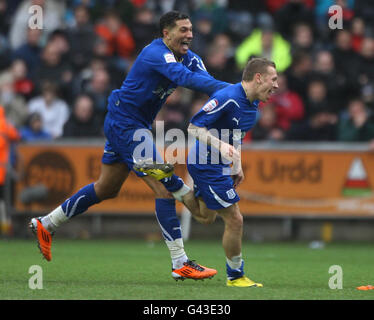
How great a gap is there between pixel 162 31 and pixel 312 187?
5.85m

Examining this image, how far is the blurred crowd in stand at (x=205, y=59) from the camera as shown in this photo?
13625 millimetres

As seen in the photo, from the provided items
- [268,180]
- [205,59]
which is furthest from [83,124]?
[268,180]

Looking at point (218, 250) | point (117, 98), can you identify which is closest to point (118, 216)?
point (218, 250)

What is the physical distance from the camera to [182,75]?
720cm

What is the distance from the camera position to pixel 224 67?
1417 cm

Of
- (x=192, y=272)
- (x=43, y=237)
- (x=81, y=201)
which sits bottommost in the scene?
(x=192, y=272)

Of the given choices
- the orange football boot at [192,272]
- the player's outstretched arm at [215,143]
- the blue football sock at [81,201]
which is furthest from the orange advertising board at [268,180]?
the player's outstretched arm at [215,143]

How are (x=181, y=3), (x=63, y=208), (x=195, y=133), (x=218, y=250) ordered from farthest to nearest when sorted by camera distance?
(x=181, y=3) → (x=218, y=250) → (x=63, y=208) → (x=195, y=133)

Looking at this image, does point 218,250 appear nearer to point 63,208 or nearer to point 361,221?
point 361,221

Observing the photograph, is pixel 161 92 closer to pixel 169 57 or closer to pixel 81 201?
pixel 169 57

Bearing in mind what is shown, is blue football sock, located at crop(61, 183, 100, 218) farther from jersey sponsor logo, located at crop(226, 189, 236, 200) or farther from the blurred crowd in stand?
the blurred crowd in stand

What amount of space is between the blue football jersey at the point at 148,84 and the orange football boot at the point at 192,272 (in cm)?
125

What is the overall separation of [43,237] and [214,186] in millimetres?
1707

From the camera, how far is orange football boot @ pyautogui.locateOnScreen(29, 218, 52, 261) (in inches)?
315
